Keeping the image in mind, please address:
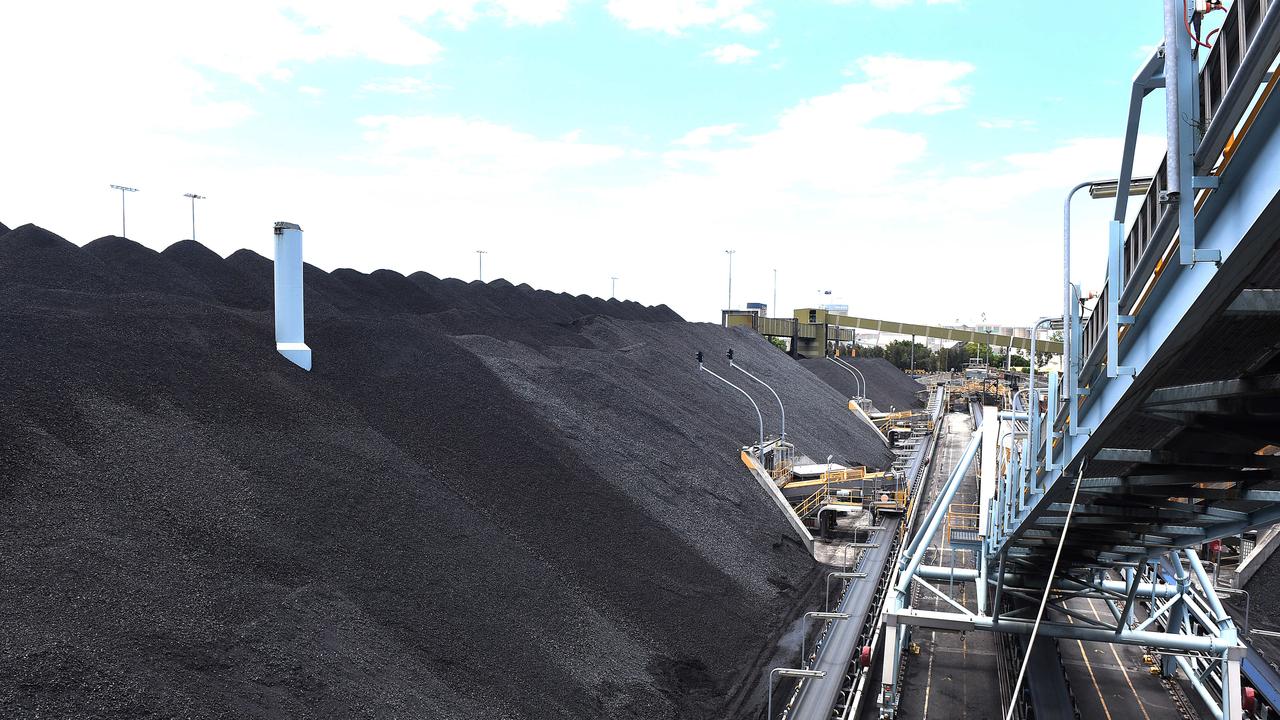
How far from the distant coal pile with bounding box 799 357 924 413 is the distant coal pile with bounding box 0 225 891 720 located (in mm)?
44413

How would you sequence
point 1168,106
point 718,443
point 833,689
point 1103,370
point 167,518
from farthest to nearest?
point 718,443 → point 833,689 → point 167,518 → point 1103,370 → point 1168,106

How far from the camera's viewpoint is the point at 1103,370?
7.93 meters

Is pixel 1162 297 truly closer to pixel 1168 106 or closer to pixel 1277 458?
pixel 1168 106

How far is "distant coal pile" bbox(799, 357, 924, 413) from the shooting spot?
73.9 meters

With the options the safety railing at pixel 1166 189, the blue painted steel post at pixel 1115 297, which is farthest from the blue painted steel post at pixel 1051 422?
the blue painted steel post at pixel 1115 297

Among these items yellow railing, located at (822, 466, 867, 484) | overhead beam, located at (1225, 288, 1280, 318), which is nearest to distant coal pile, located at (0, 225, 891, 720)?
yellow railing, located at (822, 466, 867, 484)

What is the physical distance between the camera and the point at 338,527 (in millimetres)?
17219

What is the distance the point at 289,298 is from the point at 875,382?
6656cm

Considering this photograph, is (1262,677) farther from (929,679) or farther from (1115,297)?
(1115,297)

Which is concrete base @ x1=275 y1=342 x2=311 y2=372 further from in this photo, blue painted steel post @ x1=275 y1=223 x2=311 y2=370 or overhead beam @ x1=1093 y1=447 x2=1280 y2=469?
overhead beam @ x1=1093 y1=447 x2=1280 y2=469

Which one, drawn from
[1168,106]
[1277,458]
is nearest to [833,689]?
[1277,458]

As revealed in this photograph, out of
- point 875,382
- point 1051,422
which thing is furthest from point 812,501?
point 875,382

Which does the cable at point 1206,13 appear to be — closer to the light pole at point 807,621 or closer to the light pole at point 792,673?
the light pole at point 792,673

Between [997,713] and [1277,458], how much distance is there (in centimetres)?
1232
